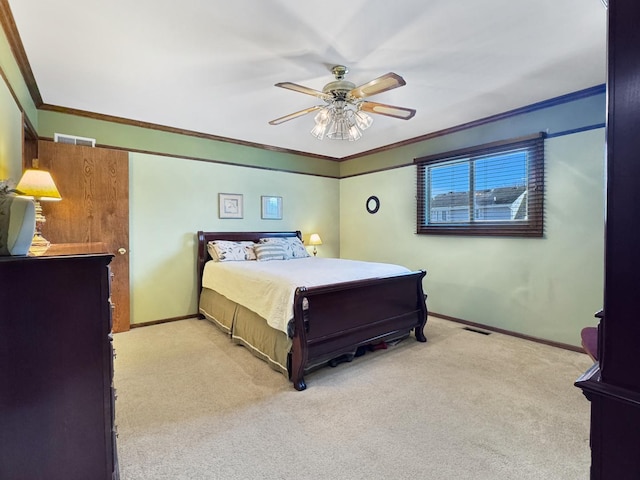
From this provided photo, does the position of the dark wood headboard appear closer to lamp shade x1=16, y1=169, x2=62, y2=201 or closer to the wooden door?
the wooden door

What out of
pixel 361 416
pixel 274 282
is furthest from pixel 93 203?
pixel 361 416

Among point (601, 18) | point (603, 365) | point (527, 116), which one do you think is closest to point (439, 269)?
point (527, 116)

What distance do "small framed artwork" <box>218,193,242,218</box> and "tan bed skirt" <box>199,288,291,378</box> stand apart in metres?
1.14

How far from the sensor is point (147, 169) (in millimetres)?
4125

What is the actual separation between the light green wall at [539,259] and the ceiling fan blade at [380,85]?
2.23 m

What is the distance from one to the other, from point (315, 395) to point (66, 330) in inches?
68.2

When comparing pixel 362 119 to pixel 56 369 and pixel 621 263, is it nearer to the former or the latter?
pixel 621 263

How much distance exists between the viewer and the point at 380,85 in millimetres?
2381

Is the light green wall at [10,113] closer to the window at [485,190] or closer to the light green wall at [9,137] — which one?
the light green wall at [9,137]

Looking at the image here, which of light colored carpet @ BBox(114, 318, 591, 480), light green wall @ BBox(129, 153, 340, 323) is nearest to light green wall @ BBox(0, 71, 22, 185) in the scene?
light green wall @ BBox(129, 153, 340, 323)

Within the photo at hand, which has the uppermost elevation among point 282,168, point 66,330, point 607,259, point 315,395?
point 282,168

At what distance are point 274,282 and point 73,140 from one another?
296cm

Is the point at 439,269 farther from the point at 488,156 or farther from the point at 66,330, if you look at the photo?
the point at 66,330

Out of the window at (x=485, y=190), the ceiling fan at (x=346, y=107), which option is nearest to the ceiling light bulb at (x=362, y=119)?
the ceiling fan at (x=346, y=107)
